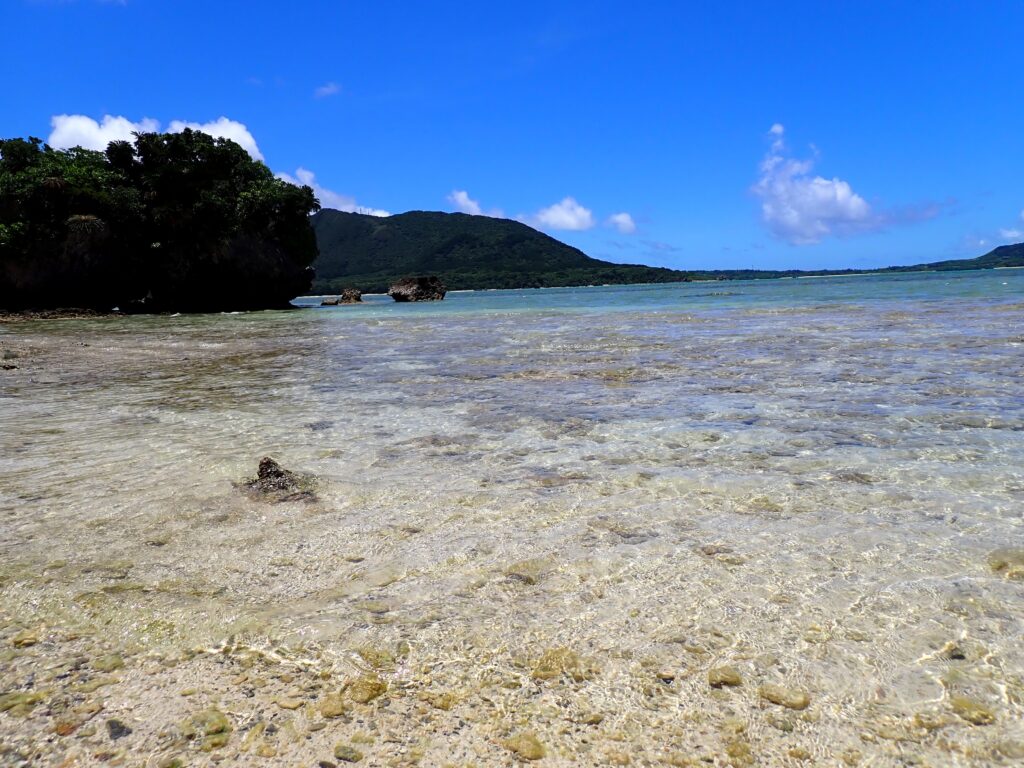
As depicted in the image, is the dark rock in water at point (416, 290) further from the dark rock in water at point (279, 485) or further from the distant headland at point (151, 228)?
the dark rock in water at point (279, 485)

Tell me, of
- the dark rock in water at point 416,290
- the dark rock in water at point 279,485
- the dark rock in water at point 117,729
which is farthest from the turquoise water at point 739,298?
the dark rock in water at point 117,729

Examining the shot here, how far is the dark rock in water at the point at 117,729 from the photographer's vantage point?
1.91m

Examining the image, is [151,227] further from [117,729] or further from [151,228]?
[117,729]

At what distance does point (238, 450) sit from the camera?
536cm

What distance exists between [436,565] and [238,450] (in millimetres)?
3024

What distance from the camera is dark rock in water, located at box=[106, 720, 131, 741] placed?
6.27ft

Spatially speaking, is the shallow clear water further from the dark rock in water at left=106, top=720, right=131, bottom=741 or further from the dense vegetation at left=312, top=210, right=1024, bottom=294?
the dense vegetation at left=312, top=210, right=1024, bottom=294

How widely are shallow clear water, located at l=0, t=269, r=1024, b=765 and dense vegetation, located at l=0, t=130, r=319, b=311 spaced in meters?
45.2

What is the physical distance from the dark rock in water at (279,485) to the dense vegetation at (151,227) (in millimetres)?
48791

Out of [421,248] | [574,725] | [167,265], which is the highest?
[421,248]

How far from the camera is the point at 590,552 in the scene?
3.19 m

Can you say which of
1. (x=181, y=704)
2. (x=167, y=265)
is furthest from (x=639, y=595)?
(x=167, y=265)

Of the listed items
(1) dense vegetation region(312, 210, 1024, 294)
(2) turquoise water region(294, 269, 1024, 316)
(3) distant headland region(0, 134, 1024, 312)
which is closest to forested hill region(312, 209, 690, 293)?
(1) dense vegetation region(312, 210, 1024, 294)

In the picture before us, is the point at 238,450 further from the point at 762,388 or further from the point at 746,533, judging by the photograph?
the point at 762,388
